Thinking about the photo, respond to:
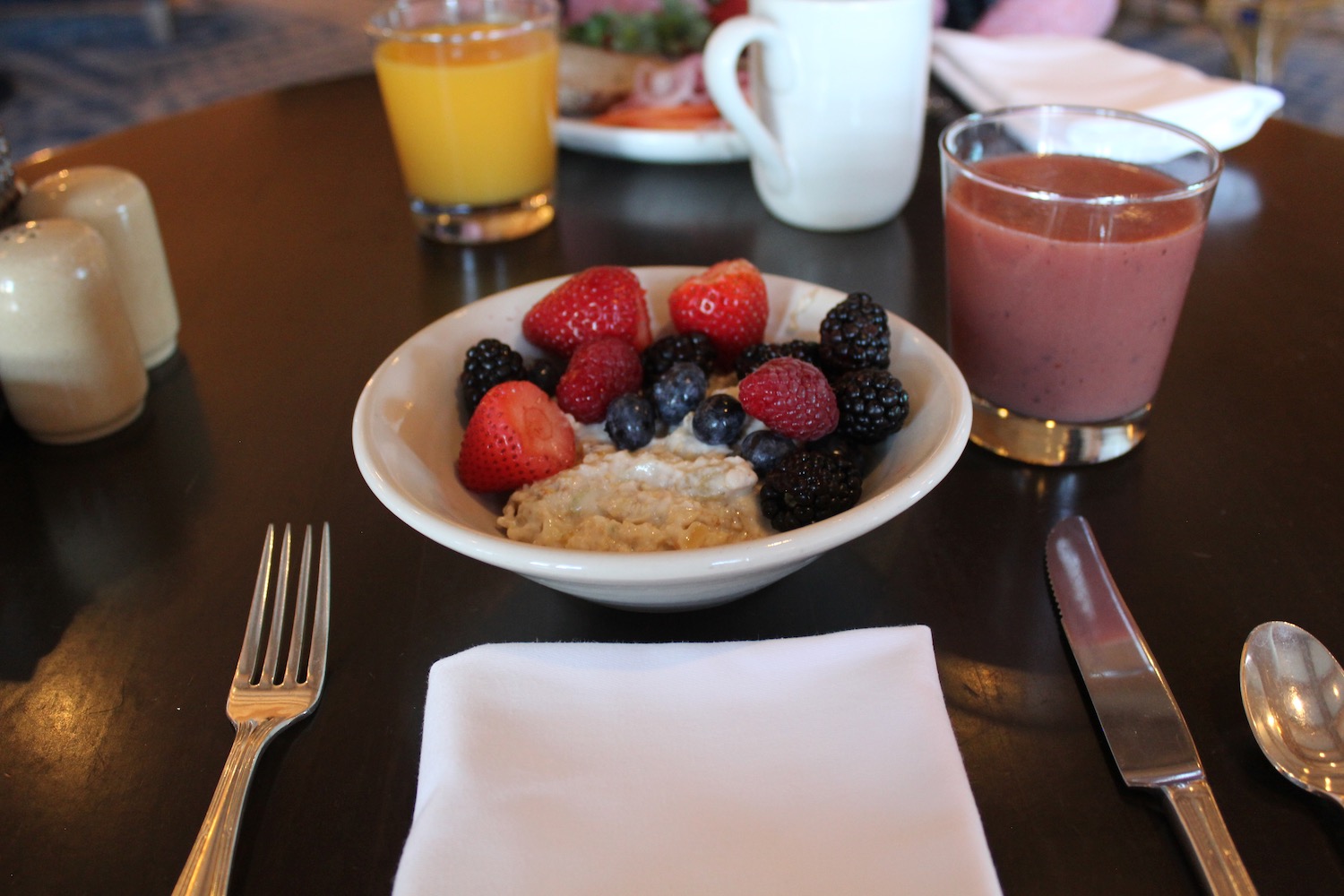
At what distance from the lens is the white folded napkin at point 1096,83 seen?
1374 millimetres

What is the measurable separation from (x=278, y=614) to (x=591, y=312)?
1.11ft

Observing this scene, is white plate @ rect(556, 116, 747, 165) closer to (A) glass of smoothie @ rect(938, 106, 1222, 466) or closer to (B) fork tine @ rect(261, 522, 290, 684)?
(A) glass of smoothie @ rect(938, 106, 1222, 466)

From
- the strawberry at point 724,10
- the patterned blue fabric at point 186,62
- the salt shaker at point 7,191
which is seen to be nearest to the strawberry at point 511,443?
the salt shaker at point 7,191

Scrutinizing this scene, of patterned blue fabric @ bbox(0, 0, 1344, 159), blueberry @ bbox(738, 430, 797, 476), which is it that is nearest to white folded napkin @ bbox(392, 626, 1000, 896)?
blueberry @ bbox(738, 430, 797, 476)

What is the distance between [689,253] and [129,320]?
0.66m

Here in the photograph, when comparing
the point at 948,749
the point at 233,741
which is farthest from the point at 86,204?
the point at 948,749

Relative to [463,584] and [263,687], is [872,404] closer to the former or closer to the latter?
[463,584]

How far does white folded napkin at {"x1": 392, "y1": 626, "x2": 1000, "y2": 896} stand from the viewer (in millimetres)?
460

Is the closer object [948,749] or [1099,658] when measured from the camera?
[948,749]

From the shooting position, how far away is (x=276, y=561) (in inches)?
29.3

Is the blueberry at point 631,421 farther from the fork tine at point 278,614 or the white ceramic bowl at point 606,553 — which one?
the fork tine at point 278,614

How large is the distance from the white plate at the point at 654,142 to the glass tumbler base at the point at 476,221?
158 mm

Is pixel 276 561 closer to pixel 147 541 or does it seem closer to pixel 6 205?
pixel 147 541

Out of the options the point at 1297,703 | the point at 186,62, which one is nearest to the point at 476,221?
the point at 1297,703
